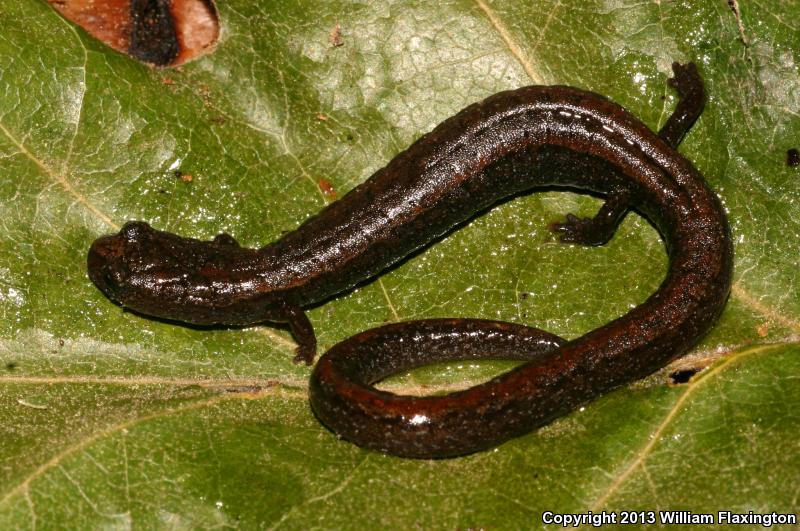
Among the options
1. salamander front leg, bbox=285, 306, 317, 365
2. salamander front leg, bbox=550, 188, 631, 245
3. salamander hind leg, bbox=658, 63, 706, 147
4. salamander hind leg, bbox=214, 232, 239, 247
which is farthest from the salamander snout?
salamander hind leg, bbox=658, 63, 706, 147

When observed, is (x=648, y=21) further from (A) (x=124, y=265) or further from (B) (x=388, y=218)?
(A) (x=124, y=265)

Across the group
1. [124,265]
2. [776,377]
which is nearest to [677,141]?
[776,377]

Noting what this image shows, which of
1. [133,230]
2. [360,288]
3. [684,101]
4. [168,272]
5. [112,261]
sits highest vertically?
[684,101]

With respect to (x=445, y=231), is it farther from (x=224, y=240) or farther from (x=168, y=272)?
(x=168, y=272)

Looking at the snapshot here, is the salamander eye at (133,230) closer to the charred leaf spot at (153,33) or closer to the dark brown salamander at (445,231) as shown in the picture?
the dark brown salamander at (445,231)

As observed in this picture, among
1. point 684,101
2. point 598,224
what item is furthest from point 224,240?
point 684,101

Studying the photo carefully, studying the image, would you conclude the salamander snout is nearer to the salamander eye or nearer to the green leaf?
the salamander eye

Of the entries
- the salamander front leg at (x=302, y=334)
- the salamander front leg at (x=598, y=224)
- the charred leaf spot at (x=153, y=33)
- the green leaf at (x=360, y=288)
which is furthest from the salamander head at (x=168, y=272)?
the salamander front leg at (x=598, y=224)
